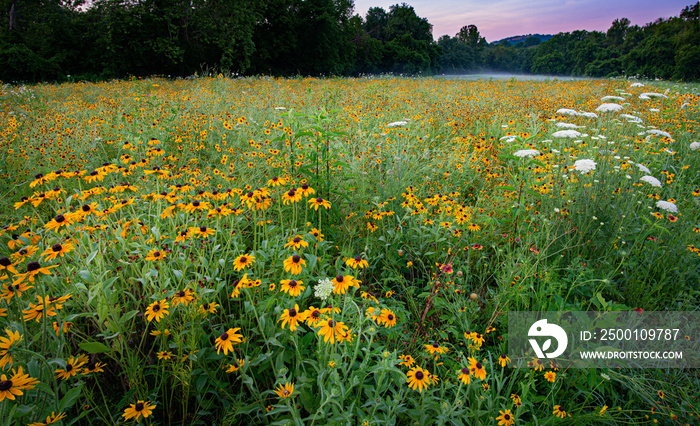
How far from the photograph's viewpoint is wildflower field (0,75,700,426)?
120 centimetres

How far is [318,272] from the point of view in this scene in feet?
5.96

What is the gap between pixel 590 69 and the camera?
37625mm

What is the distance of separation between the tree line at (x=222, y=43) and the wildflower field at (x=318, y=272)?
34.1ft

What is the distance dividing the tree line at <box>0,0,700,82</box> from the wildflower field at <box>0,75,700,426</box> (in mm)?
10396

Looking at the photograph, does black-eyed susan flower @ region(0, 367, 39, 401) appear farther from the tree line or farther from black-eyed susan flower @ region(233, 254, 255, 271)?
the tree line

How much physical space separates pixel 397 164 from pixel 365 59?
38347 mm

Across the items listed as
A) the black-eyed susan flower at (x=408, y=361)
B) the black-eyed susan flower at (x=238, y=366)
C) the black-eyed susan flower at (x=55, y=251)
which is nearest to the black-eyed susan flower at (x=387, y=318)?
the black-eyed susan flower at (x=408, y=361)

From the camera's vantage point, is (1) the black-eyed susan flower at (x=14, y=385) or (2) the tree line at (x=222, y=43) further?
(2) the tree line at (x=222, y=43)

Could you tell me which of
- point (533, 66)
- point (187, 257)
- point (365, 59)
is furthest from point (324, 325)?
point (533, 66)

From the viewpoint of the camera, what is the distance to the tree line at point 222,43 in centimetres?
1695
